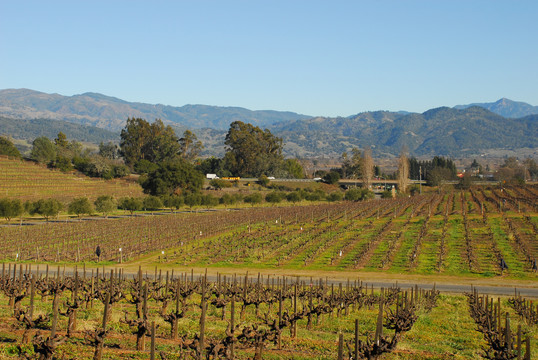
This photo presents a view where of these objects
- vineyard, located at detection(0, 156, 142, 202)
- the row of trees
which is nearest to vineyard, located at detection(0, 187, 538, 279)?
the row of trees

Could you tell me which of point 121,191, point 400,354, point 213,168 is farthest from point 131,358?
point 213,168

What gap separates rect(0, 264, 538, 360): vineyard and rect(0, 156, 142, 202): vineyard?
6079cm

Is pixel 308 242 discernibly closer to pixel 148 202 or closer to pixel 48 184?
pixel 148 202

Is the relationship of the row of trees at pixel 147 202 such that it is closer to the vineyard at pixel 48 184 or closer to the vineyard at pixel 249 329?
the vineyard at pixel 48 184

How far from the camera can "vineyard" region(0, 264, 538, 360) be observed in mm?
14664

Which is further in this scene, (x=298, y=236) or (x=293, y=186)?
(x=293, y=186)

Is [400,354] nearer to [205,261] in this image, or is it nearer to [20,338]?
[20,338]

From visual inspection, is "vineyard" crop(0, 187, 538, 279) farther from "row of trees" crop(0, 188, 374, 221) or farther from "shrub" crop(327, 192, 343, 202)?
"shrub" crop(327, 192, 343, 202)

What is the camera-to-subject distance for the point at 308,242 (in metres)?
53.5

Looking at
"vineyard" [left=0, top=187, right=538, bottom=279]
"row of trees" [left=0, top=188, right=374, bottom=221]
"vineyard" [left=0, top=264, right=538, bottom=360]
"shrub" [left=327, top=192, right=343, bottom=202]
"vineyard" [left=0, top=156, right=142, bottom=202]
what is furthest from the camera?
"shrub" [left=327, top=192, right=343, bottom=202]

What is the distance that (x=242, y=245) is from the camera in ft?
166

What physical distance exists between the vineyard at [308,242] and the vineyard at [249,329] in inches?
536

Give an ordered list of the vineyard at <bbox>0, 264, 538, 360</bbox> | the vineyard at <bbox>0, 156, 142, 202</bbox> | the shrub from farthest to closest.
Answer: the shrub → the vineyard at <bbox>0, 156, 142, 202</bbox> → the vineyard at <bbox>0, 264, 538, 360</bbox>

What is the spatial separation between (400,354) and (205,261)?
90.6 ft
